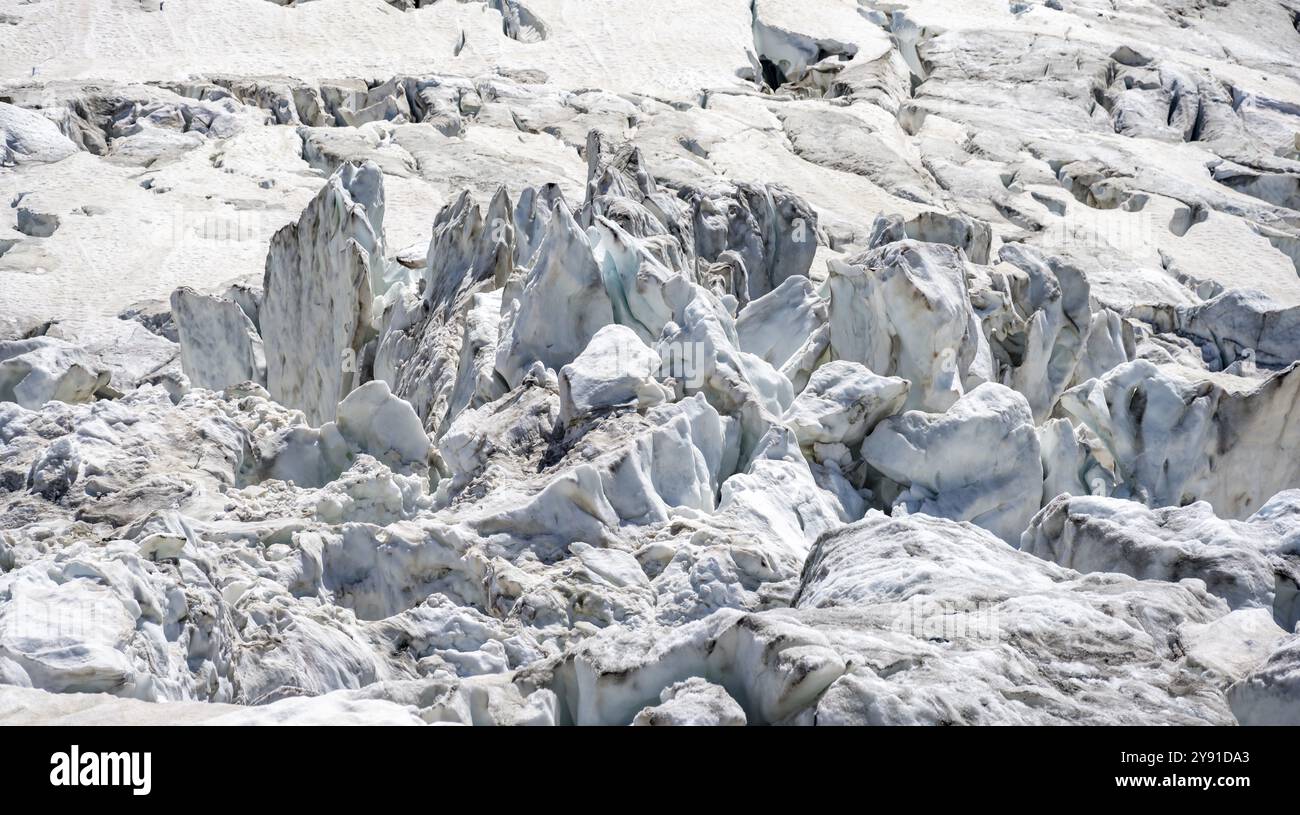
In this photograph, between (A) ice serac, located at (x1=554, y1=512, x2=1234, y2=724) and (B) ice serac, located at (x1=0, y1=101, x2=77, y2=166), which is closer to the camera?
(A) ice serac, located at (x1=554, y1=512, x2=1234, y2=724)

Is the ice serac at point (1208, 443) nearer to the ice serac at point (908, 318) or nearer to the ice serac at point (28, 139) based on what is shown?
the ice serac at point (908, 318)

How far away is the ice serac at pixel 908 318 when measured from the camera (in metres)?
11.6

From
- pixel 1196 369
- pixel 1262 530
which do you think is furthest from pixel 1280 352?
pixel 1262 530

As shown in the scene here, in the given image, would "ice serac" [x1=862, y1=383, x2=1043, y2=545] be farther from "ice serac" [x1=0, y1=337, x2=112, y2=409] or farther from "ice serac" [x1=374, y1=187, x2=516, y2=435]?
"ice serac" [x1=0, y1=337, x2=112, y2=409]

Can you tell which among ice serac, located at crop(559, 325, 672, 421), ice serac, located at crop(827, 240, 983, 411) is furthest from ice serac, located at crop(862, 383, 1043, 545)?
ice serac, located at crop(559, 325, 672, 421)

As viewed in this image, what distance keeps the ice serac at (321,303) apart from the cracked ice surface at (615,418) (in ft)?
0.20

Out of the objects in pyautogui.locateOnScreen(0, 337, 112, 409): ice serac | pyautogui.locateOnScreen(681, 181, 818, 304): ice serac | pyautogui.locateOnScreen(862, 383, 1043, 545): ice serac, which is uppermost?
pyautogui.locateOnScreen(862, 383, 1043, 545): ice serac

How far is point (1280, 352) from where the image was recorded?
19.0 metres

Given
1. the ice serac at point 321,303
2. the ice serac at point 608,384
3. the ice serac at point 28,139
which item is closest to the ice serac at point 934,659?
the ice serac at point 608,384

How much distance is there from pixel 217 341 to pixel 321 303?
1.61m

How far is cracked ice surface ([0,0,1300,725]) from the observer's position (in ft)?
16.2

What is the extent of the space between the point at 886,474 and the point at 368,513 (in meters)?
4.11

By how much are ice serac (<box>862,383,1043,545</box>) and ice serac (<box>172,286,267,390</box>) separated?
8313 millimetres

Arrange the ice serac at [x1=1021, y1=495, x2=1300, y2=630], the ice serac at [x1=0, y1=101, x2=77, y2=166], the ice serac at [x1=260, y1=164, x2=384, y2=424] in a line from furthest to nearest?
the ice serac at [x1=0, y1=101, x2=77, y2=166] < the ice serac at [x1=260, y1=164, x2=384, y2=424] < the ice serac at [x1=1021, y1=495, x2=1300, y2=630]
